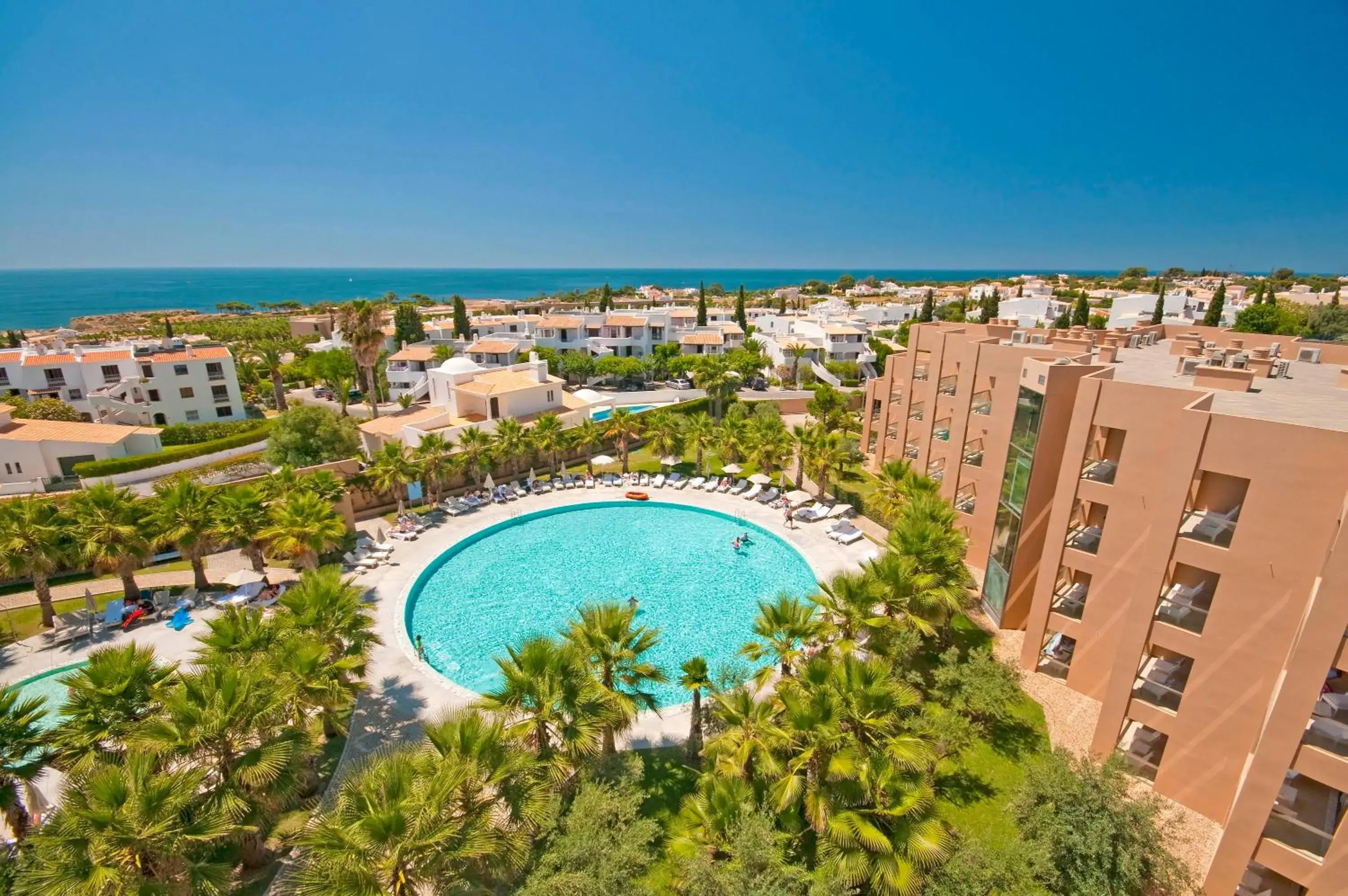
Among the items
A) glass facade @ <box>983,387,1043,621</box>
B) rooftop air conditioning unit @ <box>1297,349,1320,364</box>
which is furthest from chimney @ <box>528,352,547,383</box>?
rooftop air conditioning unit @ <box>1297,349,1320,364</box>

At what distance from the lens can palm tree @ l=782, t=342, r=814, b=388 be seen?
67.8 meters

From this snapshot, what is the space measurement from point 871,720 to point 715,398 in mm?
37839

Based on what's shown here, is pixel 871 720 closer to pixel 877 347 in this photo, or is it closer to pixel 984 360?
pixel 984 360

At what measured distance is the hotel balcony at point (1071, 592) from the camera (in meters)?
18.1

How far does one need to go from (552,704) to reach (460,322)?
2757 inches

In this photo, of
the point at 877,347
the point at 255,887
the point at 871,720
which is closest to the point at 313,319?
the point at 877,347

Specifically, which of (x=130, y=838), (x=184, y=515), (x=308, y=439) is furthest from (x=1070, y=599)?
(x=308, y=439)

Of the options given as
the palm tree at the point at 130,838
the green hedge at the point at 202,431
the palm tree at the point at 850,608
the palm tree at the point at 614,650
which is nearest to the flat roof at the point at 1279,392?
the palm tree at the point at 850,608

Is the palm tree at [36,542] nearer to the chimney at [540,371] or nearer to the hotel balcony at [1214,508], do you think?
the chimney at [540,371]

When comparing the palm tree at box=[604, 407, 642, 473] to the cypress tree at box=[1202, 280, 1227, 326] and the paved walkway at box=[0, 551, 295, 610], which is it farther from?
the cypress tree at box=[1202, 280, 1227, 326]

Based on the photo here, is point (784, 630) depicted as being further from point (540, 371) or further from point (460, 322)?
point (460, 322)

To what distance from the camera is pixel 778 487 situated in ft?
115

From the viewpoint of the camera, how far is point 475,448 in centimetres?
3319

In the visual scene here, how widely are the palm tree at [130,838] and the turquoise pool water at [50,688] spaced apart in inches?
404
